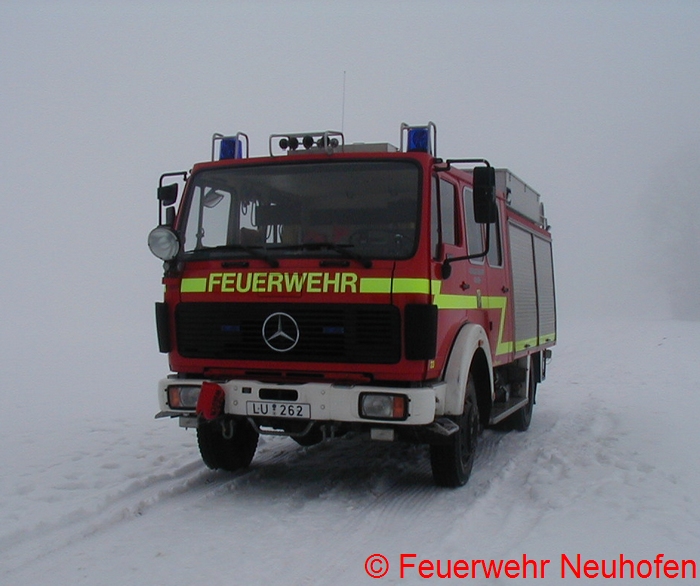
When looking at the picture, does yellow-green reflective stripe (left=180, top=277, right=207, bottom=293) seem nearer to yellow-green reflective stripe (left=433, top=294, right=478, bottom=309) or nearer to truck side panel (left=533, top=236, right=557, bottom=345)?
yellow-green reflective stripe (left=433, top=294, right=478, bottom=309)

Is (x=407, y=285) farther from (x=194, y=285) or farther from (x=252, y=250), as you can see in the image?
(x=194, y=285)

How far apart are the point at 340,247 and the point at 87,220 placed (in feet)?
213

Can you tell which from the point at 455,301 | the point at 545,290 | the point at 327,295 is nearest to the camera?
the point at 327,295

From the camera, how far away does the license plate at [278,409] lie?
19.6ft

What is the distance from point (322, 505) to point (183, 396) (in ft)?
4.42

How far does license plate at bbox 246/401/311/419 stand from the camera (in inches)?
235

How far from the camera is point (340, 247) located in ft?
19.7

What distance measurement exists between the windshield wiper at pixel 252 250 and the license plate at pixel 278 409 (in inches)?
40.5

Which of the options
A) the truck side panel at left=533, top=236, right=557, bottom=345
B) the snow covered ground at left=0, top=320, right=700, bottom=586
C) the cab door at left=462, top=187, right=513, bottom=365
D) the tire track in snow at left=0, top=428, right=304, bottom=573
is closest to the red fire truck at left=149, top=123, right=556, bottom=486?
Result: the cab door at left=462, top=187, right=513, bottom=365

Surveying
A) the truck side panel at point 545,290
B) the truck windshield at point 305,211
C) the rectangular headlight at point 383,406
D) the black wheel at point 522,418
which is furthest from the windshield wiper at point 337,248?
the truck side panel at point 545,290

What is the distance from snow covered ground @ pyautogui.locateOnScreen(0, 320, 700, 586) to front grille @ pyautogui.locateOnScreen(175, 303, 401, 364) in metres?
0.84

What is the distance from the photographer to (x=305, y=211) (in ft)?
21.0

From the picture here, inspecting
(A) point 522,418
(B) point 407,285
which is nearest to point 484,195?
(B) point 407,285

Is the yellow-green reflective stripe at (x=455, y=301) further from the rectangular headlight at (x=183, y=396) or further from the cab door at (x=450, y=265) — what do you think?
the rectangular headlight at (x=183, y=396)
